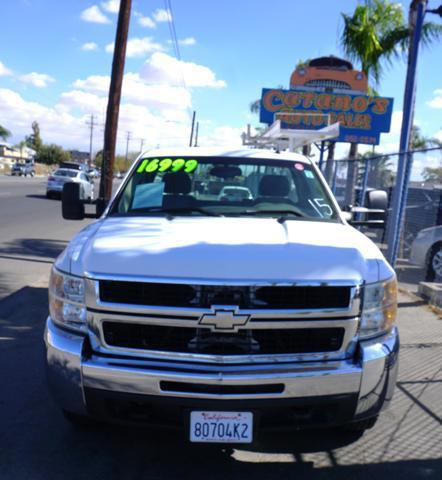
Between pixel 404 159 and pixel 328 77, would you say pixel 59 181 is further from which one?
pixel 404 159

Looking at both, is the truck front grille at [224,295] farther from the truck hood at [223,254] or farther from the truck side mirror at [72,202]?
the truck side mirror at [72,202]

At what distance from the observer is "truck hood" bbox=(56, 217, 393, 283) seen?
3.13m

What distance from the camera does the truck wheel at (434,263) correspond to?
10.2 m

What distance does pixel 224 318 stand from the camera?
10.1ft

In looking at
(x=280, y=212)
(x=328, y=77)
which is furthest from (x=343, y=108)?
(x=280, y=212)

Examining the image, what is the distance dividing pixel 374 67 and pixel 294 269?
18272 mm

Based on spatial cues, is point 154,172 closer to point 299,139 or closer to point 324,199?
point 324,199

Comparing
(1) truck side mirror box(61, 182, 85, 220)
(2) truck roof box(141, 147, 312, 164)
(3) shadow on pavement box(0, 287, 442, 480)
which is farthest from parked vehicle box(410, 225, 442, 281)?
(1) truck side mirror box(61, 182, 85, 220)

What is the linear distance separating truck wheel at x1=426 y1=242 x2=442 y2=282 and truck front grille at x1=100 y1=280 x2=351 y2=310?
7740 mm

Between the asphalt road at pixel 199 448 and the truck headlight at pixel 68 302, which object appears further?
the asphalt road at pixel 199 448

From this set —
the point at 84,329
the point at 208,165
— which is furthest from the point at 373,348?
the point at 208,165

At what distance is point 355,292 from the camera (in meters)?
3.17

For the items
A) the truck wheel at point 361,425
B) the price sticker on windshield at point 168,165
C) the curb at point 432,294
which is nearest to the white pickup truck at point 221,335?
the truck wheel at point 361,425

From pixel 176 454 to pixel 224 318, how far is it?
3.69ft
